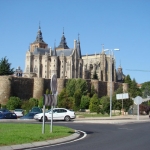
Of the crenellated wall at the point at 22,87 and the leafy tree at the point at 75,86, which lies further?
the leafy tree at the point at 75,86

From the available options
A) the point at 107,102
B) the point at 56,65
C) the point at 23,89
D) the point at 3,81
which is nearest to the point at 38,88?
the point at 23,89

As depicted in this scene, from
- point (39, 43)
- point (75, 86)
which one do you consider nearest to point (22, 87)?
point (75, 86)

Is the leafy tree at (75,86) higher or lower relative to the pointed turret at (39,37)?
lower

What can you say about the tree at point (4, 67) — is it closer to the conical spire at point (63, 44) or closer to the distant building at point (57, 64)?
the distant building at point (57, 64)

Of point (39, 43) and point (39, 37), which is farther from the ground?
point (39, 37)

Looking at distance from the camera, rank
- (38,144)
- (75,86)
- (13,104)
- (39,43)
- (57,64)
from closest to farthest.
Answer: (38,144) < (13,104) < (75,86) < (57,64) < (39,43)

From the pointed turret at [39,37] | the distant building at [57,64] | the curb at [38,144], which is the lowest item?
the curb at [38,144]

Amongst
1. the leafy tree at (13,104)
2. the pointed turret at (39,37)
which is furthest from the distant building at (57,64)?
the leafy tree at (13,104)

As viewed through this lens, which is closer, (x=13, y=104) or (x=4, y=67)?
(x=13, y=104)

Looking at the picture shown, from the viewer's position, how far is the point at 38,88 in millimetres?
70688

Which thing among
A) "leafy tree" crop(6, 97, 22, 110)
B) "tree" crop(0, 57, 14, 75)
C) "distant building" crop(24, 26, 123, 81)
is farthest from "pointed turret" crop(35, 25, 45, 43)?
"leafy tree" crop(6, 97, 22, 110)

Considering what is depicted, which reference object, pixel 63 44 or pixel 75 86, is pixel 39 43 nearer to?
pixel 63 44

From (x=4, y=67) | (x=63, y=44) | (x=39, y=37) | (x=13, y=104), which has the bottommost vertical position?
(x=13, y=104)

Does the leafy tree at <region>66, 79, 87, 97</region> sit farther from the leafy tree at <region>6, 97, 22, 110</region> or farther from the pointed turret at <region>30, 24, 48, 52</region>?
the pointed turret at <region>30, 24, 48, 52</region>
